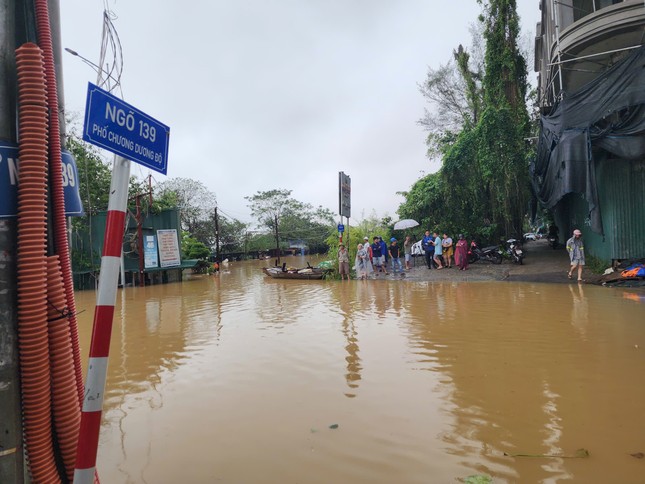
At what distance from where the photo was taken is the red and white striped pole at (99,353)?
179 centimetres

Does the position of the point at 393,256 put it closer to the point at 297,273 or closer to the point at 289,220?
the point at 297,273

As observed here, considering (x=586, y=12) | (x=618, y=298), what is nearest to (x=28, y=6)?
(x=618, y=298)

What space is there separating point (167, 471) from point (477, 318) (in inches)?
243

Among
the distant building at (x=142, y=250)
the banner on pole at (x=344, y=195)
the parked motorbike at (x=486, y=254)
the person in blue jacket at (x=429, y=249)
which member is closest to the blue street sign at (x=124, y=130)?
the banner on pole at (x=344, y=195)

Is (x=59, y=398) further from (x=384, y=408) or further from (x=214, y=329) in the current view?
(x=214, y=329)

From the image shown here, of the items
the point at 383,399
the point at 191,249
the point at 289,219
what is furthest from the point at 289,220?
the point at 383,399

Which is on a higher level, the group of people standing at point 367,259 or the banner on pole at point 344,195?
the banner on pole at point 344,195

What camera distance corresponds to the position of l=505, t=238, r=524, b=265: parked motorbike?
625 inches

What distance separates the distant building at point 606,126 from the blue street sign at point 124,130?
38.4ft

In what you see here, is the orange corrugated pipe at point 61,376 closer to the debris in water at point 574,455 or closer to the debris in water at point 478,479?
the debris in water at point 478,479

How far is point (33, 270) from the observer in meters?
1.90

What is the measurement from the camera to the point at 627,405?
3488mm

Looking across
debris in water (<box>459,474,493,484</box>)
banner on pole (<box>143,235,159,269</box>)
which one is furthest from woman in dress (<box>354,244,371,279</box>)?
debris in water (<box>459,474,493,484</box>)

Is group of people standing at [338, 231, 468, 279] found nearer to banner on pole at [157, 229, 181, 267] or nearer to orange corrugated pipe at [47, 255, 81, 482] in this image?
banner on pole at [157, 229, 181, 267]
